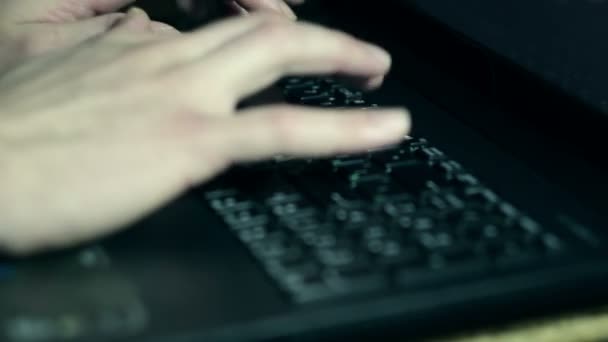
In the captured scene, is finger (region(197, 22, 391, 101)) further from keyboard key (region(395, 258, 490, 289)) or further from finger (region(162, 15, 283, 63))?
keyboard key (region(395, 258, 490, 289))

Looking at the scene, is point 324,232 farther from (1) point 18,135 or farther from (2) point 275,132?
(1) point 18,135

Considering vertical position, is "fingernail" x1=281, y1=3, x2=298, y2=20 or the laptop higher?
"fingernail" x1=281, y1=3, x2=298, y2=20

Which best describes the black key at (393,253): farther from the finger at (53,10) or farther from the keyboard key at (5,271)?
the finger at (53,10)

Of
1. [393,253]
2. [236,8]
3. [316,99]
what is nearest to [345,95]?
[316,99]

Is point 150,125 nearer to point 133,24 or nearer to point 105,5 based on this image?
point 133,24

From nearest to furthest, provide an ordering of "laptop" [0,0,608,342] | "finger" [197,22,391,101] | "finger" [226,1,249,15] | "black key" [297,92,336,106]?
"laptop" [0,0,608,342] → "finger" [197,22,391,101] → "black key" [297,92,336,106] → "finger" [226,1,249,15]

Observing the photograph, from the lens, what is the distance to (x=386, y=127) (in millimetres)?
533

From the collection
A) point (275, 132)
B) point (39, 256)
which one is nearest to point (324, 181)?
point (275, 132)

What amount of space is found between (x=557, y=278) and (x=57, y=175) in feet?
0.87

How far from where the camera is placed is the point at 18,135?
537 mm

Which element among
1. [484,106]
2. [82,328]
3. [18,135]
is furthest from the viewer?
[484,106]

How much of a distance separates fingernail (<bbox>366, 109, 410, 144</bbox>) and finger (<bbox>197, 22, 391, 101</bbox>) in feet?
0.21

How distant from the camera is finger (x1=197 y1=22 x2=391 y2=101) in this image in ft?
1.82

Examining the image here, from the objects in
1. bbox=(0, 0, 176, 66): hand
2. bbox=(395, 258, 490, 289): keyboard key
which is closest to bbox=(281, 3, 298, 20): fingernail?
bbox=(0, 0, 176, 66): hand
